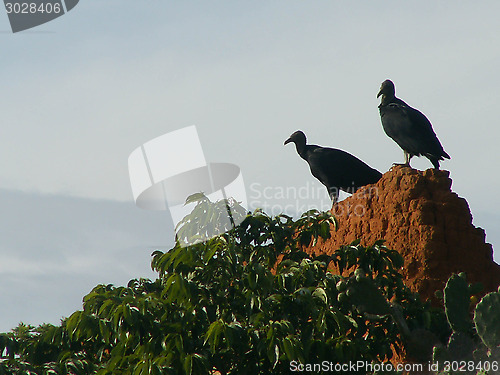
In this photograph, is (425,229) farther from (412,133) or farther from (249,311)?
(249,311)

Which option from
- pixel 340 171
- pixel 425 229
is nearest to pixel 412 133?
pixel 340 171

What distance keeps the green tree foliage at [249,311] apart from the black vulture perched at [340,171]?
3.03 meters

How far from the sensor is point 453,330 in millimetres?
6699

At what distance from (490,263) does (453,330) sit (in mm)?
2171

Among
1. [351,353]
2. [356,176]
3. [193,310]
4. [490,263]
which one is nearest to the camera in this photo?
[351,353]

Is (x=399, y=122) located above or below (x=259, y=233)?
above

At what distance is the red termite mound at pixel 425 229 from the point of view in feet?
26.7

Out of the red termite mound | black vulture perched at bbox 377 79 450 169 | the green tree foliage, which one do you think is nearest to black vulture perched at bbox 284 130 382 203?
black vulture perched at bbox 377 79 450 169

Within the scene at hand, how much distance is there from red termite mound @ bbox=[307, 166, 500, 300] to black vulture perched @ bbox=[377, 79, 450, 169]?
0.90 metres

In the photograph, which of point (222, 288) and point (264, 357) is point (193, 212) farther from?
point (264, 357)

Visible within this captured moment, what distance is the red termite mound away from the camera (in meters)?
8.14

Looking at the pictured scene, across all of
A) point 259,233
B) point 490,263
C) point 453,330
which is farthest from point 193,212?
point 490,263

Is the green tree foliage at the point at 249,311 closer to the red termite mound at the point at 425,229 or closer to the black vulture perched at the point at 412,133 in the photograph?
the red termite mound at the point at 425,229

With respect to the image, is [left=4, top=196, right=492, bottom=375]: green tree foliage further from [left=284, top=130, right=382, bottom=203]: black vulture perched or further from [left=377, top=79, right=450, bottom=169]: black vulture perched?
[left=284, top=130, right=382, bottom=203]: black vulture perched
